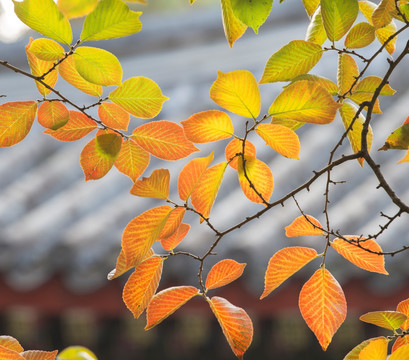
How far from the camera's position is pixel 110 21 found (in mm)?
462

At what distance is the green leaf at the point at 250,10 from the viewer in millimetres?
472

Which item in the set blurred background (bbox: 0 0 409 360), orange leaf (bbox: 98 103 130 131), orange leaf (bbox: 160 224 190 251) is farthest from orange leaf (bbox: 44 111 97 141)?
blurred background (bbox: 0 0 409 360)

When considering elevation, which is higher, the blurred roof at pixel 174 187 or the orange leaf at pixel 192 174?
the orange leaf at pixel 192 174

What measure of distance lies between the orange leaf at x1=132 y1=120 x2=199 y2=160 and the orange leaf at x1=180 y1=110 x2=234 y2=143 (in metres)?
0.02

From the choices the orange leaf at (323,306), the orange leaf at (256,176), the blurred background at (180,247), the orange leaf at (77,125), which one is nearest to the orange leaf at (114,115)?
the orange leaf at (77,125)

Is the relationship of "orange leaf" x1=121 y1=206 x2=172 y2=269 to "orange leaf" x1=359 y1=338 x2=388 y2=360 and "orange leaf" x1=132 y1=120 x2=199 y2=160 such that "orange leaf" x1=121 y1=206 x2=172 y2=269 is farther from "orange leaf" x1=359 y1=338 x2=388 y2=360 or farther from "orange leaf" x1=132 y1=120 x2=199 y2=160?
"orange leaf" x1=359 y1=338 x2=388 y2=360

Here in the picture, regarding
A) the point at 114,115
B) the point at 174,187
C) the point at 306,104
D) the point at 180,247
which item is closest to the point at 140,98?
the point at 114,115

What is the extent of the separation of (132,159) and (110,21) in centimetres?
14

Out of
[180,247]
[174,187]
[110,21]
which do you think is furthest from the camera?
[174,187]

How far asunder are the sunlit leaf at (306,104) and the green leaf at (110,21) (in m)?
0.13

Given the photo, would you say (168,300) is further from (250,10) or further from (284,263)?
(250,10)

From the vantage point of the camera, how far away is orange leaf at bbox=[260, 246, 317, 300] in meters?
0.53

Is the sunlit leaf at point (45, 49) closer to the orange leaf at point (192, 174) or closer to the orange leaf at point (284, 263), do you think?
the orange leaf at point (192, 174)

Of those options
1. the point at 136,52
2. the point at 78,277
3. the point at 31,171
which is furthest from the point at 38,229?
the point at 136,52
